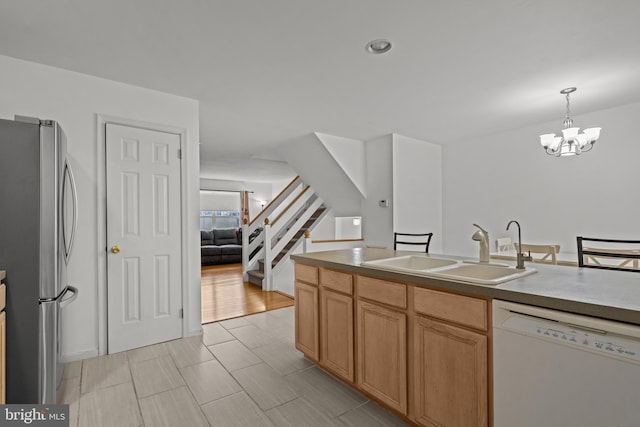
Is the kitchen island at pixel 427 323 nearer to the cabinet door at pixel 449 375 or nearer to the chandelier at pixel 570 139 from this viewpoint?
the cabinet door at pixel 449 375

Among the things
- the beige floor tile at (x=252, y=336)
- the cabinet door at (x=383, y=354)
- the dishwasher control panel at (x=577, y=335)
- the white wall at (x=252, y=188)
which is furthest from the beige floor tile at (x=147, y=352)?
the white wall at (x=252, y=188)

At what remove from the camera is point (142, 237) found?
292 cm

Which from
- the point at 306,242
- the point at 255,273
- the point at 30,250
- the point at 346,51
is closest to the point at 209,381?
the point at 30,250

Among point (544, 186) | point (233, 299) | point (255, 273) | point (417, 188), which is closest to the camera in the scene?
point (544, 186)

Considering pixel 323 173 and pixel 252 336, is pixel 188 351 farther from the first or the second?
pixel 323 173

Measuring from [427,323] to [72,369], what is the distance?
107 inches

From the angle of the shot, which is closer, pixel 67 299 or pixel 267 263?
pixel 67 299

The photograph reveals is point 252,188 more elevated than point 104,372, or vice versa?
point 252,188

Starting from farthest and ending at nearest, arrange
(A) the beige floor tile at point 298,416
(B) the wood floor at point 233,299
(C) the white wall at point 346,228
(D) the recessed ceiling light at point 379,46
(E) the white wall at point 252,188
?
1. (E) the white wall at point 252,188
2. (C) the white wall at point 346,228
3. (B) the wood floor at point 233,299
4. (D) the recessed ceiling light at point 379,46
5. (A) the beige floor tile at point 298,416

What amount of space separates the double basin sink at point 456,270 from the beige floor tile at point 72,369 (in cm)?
236

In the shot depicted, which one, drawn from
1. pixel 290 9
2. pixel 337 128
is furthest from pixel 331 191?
pixel 290 9

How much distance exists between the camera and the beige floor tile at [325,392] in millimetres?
1922

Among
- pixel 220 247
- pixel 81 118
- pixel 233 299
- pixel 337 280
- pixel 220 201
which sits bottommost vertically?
pixel 233 299

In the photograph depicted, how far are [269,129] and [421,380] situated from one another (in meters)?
3.85
